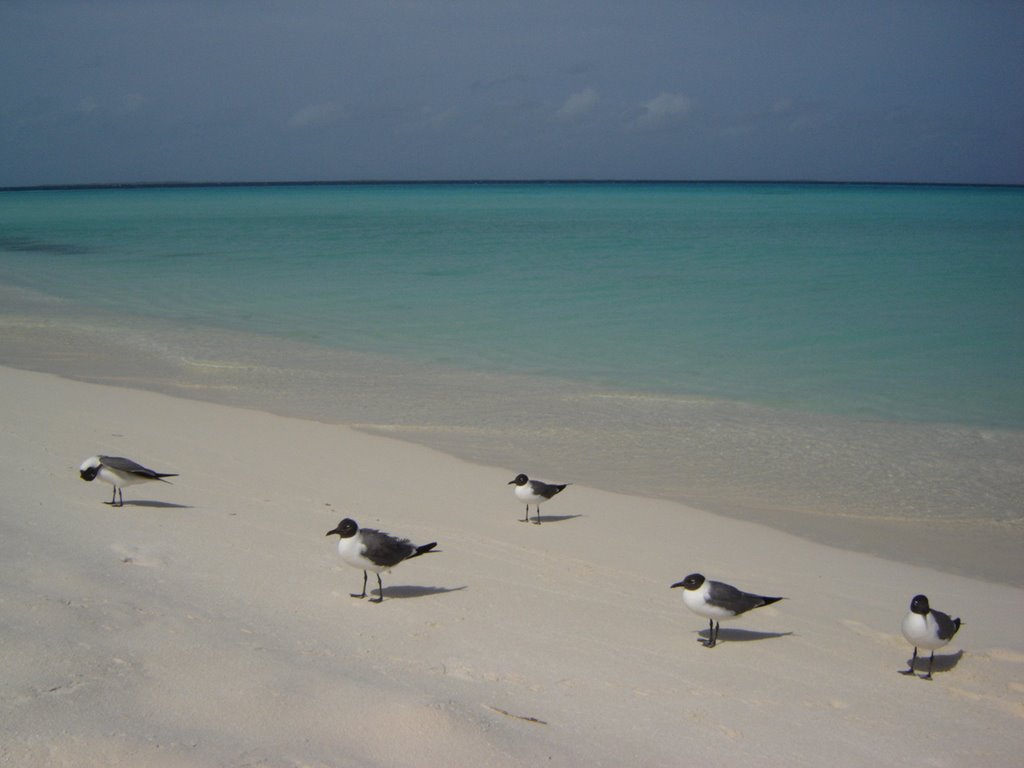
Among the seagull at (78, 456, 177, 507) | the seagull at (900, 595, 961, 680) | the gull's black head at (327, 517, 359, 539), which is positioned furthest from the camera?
the seagull at (78, 456, 177, 507)

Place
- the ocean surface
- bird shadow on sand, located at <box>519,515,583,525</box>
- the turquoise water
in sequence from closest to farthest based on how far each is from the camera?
bird shadow on sand, located at <box>519,515,583,525</box>, the ocean surface, the turquoise water

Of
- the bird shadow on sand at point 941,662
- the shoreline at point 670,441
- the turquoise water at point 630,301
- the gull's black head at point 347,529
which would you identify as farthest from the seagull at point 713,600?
the turquoise water at point 630,301

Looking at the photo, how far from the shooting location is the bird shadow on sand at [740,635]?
6.34 meters

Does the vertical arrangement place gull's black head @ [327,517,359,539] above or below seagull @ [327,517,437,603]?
above

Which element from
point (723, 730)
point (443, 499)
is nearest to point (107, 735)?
point (723, 730)

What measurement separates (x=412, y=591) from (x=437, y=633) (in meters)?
0.86

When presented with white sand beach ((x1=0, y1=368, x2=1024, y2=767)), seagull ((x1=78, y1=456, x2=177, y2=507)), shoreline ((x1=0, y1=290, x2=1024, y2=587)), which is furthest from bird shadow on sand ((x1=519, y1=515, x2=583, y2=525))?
seagull ((x1=78, y1=456, x2=177, y2=507))

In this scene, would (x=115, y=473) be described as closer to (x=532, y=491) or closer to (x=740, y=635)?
Answer: (x=532, y=491)

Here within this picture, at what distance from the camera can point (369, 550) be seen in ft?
19.9

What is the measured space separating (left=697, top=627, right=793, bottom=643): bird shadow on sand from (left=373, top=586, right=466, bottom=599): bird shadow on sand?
164 cm

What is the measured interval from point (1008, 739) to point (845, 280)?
28015 millimetres

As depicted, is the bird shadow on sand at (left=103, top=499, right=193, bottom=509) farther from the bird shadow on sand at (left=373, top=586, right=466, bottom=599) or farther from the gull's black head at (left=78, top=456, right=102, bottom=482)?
the bird shadow on sand at (left=373, top=586, right=466, bottom=599)

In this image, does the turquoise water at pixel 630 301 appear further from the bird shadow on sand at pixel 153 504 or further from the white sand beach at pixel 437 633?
the bird shadow on sand at pixel 153 504

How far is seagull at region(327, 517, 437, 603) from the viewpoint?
6.07m
